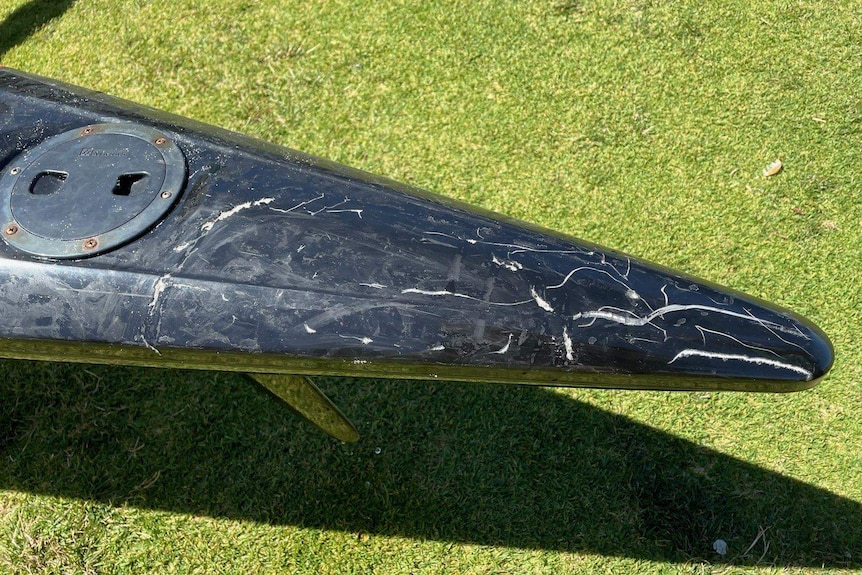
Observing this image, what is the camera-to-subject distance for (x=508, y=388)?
2686 millimetres

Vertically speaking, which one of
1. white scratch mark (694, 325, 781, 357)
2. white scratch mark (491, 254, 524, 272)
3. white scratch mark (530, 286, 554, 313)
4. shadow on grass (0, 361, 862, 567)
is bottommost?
shadow on grass (0, 361, 862, 567)

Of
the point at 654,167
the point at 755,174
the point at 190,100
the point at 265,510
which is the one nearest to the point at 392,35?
the point at 190,100

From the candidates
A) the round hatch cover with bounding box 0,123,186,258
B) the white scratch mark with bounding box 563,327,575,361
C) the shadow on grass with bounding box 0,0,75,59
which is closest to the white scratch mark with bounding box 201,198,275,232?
the round hatch cover with bounding box 0,123,186,258

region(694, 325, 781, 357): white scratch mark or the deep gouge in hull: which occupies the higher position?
region(694, 325, 781, 357): white scratch mark

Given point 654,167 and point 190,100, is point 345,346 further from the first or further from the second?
point 190,100

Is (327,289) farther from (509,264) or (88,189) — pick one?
(88,189)

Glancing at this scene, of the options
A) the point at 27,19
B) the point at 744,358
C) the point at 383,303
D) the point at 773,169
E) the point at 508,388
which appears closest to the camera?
the point at 744,358

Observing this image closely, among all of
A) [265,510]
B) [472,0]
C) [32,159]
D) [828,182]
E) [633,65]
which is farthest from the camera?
[472,0]

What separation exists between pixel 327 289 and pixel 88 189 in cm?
66

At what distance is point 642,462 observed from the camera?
8.21 ft

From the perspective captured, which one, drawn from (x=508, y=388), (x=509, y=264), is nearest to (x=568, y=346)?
(x=509, y=264)

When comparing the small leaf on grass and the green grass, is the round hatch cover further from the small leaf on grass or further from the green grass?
the small leaf on grass

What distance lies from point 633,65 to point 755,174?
0.79 m

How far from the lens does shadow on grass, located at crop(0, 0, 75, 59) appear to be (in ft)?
13.0
